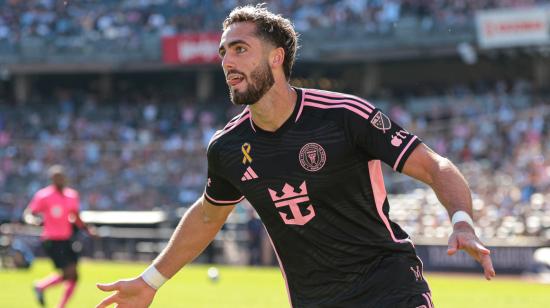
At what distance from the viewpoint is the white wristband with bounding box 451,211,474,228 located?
4297 millimetres

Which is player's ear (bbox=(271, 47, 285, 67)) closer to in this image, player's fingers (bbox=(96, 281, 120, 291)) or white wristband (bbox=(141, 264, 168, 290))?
white wristband (bbox=(141, 264, 168, 290))

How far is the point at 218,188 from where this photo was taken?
5406 mm

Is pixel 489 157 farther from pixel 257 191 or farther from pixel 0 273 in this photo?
pixel 257 191

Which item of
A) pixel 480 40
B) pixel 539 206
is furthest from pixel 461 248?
pixel 480 40

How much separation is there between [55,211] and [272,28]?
36.9 feet

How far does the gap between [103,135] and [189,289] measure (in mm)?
17917

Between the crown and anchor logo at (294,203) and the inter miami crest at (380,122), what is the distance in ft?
1.47

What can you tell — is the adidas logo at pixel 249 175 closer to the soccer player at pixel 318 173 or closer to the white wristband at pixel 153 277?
the soccer player at pixel 318 173

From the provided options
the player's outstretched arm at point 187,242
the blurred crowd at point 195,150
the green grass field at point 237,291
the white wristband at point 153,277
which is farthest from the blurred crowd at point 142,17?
the white wristband at point 153,277

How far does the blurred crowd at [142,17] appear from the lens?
122 ft

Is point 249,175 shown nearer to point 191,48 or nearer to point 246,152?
point 246,152

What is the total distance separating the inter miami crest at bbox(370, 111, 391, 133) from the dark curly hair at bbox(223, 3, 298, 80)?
0.60 meters

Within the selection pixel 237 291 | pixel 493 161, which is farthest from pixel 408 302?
pixel 493 161

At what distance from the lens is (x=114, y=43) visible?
40.8 meters
